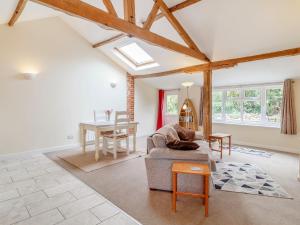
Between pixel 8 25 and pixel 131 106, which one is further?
pixel 131 106

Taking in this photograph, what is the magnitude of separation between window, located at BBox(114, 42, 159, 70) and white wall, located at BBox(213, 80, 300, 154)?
10.1 feet

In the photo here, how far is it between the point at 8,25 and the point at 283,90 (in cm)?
652

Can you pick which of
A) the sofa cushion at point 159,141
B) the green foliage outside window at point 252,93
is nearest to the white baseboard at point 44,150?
the sofa cushion at point 159,141

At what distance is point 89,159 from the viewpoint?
155 inches

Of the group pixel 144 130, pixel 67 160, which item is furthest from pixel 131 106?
pixel 67 160

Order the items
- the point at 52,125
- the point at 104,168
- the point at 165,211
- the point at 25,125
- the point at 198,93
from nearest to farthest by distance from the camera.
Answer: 1. the point at 165,211
2. the point at 104,168
3. the point at 25,125
4. the point at 52,125
5. the point at 198,93

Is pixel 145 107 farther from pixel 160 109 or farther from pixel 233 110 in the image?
pixel 233 110

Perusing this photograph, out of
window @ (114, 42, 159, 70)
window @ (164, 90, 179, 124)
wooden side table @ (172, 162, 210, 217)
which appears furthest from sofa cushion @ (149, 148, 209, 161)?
window @ (164, 90, 179, 124)

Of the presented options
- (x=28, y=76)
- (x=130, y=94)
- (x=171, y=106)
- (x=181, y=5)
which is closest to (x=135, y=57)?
(x=130, y=94)

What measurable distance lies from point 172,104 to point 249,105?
2.78 meters

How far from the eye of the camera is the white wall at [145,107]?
6756mm

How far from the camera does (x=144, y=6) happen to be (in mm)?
3635

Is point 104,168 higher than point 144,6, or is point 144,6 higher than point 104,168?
point 144,6

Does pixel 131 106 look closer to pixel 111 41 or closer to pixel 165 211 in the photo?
pixel 111 41
